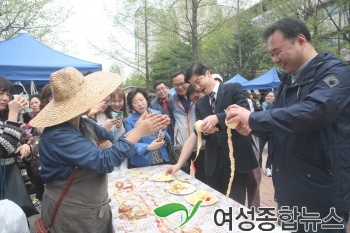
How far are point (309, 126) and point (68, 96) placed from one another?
1351 mm

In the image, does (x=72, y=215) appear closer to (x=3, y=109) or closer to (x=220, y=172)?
(x=220, y=172)

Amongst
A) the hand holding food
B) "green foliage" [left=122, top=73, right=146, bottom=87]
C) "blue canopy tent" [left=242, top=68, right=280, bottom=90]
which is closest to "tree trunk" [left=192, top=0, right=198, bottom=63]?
"blue canopy tent" [left=242, top=68, right=280, bottom=90]

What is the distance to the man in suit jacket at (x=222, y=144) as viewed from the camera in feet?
7.94

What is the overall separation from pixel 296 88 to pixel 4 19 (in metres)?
11.6

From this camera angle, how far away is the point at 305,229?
62.4 inches

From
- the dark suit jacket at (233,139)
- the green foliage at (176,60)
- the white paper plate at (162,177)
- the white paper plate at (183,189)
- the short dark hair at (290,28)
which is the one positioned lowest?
the white paper plate at (162,177)

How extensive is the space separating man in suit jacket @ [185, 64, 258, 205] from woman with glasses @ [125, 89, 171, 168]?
54 cm

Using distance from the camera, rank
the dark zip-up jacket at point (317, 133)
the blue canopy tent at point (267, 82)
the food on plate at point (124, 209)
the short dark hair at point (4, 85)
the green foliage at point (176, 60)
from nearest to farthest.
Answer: the dark zip-up jacket at point (317, 133) < the food on plate at point (124, 209) < the short dark hair at point (4, 85) < the blue canopy tent at point (267, 82) < the green foliage at point (176, 60)

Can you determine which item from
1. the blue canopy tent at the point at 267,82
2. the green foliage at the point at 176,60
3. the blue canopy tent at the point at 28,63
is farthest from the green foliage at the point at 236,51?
the blue canopy tent at the point at 28,63

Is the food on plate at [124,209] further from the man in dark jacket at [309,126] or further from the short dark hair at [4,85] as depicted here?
the short dark hair at [4,85]

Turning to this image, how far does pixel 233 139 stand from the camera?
2.42 meters

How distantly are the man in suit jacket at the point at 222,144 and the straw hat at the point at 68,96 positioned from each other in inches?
44.4

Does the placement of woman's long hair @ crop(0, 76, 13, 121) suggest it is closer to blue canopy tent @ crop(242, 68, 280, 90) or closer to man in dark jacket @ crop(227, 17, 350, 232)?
man in dark jacket @ crop(227, 17, 350, 232)

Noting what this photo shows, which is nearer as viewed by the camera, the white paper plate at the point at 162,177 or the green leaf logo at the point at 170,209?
the green leaf logo at the point at 170,209
